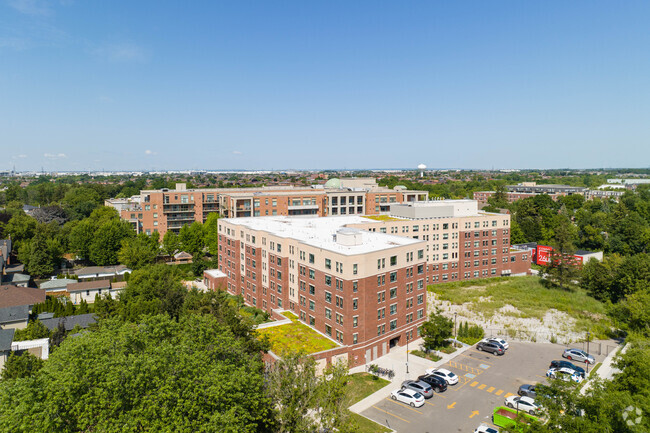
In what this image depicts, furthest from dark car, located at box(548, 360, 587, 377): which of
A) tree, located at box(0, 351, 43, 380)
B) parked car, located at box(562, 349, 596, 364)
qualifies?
tree, located at box(0, 351, 43, 380)

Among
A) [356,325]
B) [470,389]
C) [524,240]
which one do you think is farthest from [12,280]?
[524,240]

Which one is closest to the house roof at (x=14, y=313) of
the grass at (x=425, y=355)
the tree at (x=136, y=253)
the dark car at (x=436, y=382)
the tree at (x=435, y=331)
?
the tree at (x=136, y=253)

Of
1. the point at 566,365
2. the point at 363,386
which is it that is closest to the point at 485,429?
the point at 363,386

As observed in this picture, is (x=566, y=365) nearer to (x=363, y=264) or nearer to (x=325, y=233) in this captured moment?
(x=363, y=264)

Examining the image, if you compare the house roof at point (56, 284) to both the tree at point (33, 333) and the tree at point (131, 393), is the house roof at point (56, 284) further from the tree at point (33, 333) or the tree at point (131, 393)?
the tree at point (131, 393)

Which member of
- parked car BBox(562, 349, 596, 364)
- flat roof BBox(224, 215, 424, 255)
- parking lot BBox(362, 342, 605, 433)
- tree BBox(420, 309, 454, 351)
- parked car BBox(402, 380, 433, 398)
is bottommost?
parking lot BBox(362, 342, 605, 433)

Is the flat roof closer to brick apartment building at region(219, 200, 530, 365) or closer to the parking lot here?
brick apartment building at region(219, 200, 530, 365)

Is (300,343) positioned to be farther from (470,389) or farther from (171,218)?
(171,218)
